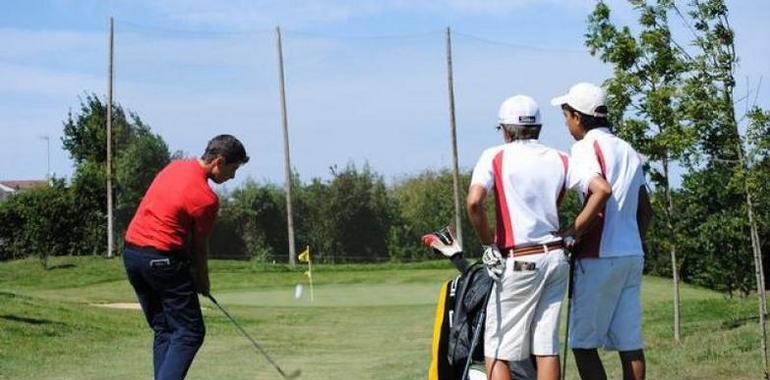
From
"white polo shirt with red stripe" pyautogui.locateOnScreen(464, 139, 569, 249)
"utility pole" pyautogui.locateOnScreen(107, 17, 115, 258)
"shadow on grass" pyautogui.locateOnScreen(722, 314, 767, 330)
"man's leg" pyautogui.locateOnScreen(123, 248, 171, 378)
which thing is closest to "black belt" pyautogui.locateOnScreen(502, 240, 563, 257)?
"white polo shirt with red stripe" pyautogui.locateOnScreen(464, 139, 569, 249)

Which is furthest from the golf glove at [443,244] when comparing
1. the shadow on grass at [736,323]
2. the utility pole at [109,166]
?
the utility pole at [109,166]

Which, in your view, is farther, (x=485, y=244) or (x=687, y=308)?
(x=687, y=308)

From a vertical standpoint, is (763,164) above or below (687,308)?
above

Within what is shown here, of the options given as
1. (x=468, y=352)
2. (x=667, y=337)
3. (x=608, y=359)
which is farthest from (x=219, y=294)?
(x=468, y=352)

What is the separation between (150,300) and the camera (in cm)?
811

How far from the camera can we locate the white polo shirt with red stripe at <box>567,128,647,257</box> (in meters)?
6.84

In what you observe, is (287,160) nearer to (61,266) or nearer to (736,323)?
(61,266)

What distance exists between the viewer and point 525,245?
6641mm

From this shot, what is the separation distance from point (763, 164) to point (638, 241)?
153 inches

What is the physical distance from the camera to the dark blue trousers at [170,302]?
791 cm

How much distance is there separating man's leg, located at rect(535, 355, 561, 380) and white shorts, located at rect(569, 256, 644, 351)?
0.28 m

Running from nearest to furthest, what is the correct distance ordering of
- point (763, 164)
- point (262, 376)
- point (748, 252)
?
point (763, 164) → point (262, 376) → point (748, 252)

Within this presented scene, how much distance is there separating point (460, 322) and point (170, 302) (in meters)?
2.03

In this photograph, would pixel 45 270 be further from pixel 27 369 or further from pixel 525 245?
pixel 525 245
